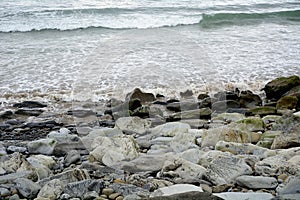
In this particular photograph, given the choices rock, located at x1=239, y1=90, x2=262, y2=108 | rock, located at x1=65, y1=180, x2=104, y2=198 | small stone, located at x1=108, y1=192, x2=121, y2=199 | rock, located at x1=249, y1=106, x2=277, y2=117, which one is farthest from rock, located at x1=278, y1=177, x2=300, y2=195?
rock, located at x1=239, y1=90, x2=262, y2=108

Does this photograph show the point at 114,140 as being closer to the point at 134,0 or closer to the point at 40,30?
the point at 40,30

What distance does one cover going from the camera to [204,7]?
18609 millimetres

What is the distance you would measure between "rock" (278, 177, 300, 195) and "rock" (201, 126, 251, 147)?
144 centimetres

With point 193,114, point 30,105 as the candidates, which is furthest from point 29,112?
point 193,114

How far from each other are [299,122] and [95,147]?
2239 millimetres

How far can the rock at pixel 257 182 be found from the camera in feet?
A: 9.71

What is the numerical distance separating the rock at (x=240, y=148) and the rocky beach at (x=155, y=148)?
0.03 ft

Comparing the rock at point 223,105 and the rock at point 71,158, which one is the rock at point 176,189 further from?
the rock at point 223,105

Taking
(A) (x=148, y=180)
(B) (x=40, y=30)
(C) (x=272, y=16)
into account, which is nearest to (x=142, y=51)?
(B) (x=40, y=30)

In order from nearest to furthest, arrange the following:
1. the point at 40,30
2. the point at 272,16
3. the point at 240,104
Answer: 1. the point at 240,104
2. the point at 40,30
3. the point at 272,16

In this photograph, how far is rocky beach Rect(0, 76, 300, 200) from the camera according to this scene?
9.89ft

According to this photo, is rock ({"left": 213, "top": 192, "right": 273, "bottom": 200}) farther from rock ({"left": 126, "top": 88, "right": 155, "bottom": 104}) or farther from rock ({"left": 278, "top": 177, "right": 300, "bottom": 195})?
rock ({"left": 126, "top": 88, "right": 155, "bottom": 104})

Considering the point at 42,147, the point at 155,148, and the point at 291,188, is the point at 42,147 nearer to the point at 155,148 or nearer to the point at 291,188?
the point at 155,148

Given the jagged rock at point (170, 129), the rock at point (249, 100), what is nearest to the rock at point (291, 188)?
the jagged rock at point (170, 129)
